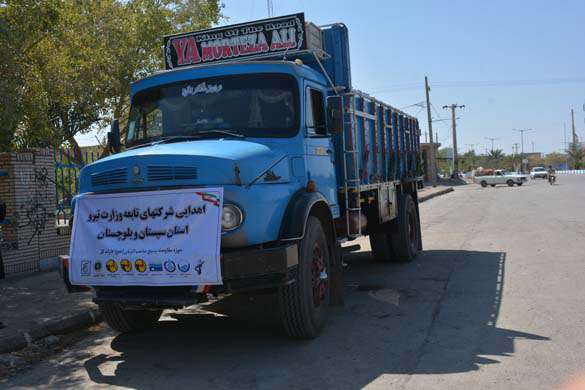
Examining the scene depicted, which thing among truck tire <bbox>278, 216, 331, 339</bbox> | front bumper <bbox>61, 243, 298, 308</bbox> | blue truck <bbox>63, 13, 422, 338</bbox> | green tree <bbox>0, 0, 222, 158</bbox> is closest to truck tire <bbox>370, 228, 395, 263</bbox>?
blue truck <bbox>63, 13, 422, 338</bbox>

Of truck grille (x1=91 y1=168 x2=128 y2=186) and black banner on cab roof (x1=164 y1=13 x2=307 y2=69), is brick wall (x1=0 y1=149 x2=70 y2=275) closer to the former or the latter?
black banner on cab roof (x1=164 y1=13 x2=307 y2=69)

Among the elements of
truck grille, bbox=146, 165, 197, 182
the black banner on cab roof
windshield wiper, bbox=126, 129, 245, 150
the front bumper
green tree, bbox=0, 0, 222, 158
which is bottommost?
the front bumper

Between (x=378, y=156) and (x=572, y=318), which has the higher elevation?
(x=378, y=156)

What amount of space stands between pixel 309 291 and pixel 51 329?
305 cm

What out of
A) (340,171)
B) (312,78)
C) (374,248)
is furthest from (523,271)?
(312,78)

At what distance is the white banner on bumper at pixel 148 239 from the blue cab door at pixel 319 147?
159 centimetres

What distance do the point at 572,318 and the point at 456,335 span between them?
1.38 m

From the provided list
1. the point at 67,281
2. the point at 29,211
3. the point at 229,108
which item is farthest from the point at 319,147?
the point at 29,211

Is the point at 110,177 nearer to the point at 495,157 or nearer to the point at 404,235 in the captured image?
the point at 404,235

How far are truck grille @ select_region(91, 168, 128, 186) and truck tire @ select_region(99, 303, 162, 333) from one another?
132 cm

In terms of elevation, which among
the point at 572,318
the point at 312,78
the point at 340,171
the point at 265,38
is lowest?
the point at 572,318

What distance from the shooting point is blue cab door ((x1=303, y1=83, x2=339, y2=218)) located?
612cm

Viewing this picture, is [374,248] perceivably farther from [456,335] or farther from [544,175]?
[544,175]

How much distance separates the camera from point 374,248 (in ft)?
33.8
